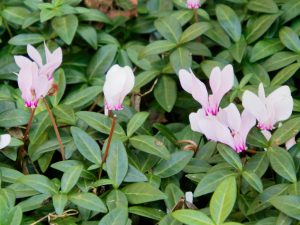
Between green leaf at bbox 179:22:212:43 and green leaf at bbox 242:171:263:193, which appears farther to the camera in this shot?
green leaf at bbox 179:22:212:43

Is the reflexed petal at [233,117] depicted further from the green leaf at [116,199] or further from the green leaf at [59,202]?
the green leaf at [59,202]

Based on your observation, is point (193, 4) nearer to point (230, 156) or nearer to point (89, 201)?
point (230, 156)

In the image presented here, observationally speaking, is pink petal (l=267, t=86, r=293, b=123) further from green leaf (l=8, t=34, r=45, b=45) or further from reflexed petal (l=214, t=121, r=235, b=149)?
green leaf (l=8, t=34, r=45, b=45)

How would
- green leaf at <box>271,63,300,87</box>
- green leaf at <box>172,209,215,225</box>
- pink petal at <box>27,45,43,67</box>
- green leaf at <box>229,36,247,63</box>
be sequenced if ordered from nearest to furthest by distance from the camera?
green leaf at <box>172,209,215,225</box>, pink petal at <box>27,45,43,67</box>, green leaf at <box>271,63,300,87</box>, green leaf at <box>229,36,247,63</box>

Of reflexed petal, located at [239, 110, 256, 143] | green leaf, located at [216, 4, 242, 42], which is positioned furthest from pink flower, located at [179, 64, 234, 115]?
green leaf, located at [216, 4, 242, 42]

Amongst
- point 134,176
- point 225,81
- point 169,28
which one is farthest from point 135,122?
point 169,28

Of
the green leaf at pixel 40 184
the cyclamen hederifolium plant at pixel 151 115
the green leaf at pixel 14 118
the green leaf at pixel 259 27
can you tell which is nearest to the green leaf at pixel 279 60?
the cyclamen hederifolium plant at pixel 151 115

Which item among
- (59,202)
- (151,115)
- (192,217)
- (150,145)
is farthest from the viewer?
(151,115)
